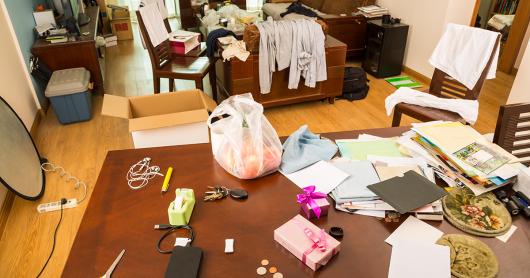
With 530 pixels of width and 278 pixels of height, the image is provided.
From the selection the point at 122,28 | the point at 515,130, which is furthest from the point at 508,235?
the point at 122,28

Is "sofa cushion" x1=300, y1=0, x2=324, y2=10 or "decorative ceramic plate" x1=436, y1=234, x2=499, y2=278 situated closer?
"decorative ceramic plate" x1=436, y1=234, x2=499, y2=278

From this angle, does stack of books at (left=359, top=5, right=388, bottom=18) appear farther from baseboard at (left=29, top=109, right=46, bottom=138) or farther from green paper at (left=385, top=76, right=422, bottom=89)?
baseboard at (left=29, top=109, right=46, bottom=138)

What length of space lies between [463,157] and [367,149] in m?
0.34

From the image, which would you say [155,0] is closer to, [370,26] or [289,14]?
[289,14]

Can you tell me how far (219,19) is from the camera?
14.9ft

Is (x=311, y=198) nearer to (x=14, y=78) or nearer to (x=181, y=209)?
(x=181, y=209)

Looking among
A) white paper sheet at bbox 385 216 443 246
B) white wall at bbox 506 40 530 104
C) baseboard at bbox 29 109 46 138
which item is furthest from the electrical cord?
white wall at bbox 506 40 530 104

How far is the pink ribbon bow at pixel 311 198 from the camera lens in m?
1.10

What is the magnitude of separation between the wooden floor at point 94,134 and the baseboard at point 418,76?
0.41 meters

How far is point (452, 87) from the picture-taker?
2.53 metres

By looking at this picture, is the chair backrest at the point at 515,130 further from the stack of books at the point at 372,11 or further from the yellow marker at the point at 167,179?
the stack of books at the point at 372,11

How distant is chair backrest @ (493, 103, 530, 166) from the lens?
4.86 ft

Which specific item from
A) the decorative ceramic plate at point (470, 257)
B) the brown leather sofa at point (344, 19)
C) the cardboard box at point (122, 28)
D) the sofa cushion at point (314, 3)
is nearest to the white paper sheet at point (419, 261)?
the decorative ceramic plate at point (470, 257)

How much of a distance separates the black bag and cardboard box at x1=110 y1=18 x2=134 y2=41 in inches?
145
